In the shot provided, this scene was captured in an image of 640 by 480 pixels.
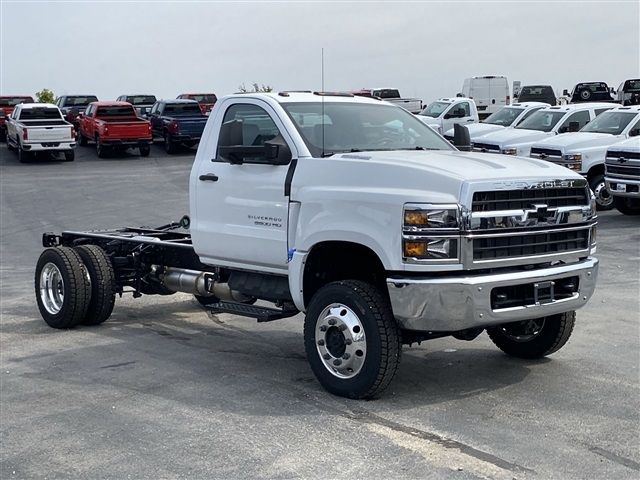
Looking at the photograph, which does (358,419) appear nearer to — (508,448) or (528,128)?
(508,448)

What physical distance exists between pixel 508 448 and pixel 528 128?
19.5m

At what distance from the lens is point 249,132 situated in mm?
7836

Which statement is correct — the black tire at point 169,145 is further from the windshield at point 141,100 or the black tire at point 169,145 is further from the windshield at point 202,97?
the windshield at point 141,100

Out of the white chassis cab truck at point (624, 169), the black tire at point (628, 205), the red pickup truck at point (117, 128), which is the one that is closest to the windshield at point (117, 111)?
the red pickup truck at point (117, 128)

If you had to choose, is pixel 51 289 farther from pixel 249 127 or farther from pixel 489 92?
pixel 489 92

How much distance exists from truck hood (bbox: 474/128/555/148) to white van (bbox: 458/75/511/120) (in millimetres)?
19023

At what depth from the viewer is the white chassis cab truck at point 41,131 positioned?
34.1m

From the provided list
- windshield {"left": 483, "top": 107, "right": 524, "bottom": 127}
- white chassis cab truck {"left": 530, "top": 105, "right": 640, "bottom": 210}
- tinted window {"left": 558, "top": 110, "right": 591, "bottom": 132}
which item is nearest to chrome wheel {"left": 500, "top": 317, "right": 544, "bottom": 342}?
white chassis cab truck {"left": 530, "top": 105, "right": 640, "bottom": 210}

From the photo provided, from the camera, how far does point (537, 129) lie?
23906mm

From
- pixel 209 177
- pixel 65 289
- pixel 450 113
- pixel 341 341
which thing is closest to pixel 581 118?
pixel 450 113

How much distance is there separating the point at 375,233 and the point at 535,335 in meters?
2.14

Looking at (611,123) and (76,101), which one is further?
(76,101)

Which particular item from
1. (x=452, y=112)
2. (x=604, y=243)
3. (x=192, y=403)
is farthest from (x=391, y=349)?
(x=452, y=112)

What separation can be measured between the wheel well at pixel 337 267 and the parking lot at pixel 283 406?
79cm
